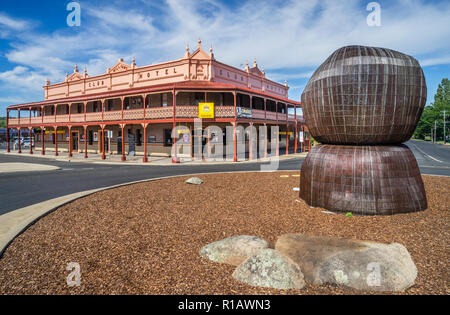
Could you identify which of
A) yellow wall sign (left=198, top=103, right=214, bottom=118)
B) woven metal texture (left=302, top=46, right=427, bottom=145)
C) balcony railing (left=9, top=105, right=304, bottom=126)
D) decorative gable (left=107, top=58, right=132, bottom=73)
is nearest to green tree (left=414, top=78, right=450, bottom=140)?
balcony railing (left=9, top=105, right=304, bottom=126)

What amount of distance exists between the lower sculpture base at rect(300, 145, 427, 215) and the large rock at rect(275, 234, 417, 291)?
→ 2.07 meters

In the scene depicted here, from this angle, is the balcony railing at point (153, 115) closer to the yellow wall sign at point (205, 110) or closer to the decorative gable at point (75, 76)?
the yellow wall sign at point (205, 110)

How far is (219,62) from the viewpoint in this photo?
26.8 meters

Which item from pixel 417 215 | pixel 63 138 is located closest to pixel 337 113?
pixel 417 215

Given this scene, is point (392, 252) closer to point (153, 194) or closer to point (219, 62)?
point (153, 194)

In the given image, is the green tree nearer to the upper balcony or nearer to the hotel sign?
the upper balcony

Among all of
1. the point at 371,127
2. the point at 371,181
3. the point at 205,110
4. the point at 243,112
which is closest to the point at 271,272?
the point at 371,181

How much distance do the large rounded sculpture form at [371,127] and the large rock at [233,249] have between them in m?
3.02

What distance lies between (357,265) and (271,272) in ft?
3.91

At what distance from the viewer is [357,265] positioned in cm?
340

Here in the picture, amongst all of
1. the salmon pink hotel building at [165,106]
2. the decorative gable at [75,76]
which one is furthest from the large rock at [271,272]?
Result: the decorative gable at [75,76]

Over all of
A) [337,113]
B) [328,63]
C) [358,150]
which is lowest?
[358,150]

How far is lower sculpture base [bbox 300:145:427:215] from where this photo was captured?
5.92 metres

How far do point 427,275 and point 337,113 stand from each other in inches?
151
